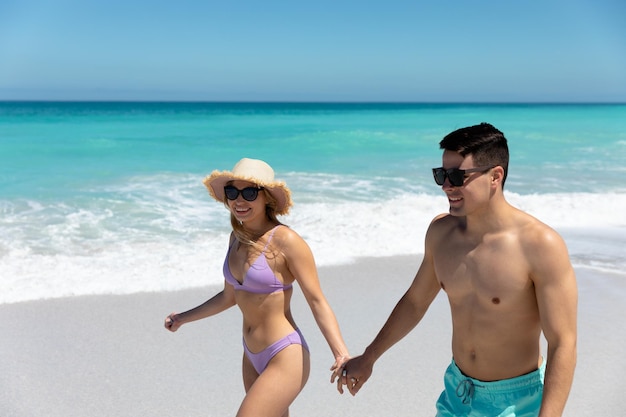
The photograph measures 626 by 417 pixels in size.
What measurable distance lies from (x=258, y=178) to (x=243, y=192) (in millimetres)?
104

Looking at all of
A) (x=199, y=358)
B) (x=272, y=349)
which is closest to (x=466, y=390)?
(x=272, y=349)

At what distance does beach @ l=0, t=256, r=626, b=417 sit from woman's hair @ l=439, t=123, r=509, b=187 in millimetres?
2304

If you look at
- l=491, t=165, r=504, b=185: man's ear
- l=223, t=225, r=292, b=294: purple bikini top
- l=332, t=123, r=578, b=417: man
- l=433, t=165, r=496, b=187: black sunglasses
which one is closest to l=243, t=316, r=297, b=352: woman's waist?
l=223, t=225, r=292, b=294: purple bikini top

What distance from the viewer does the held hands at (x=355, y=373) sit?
10.1ft

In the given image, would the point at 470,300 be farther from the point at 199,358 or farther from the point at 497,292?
the point at 199,358

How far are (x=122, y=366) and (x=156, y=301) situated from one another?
158 cm

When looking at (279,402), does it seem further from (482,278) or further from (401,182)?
(401,182)

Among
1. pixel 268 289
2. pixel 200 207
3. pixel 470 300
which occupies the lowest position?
pixel 200 207

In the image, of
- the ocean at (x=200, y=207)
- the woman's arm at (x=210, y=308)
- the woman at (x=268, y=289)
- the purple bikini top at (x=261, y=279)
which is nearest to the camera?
the woman at (x=268, y=289)

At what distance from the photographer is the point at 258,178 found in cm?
337

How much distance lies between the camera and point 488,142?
2.63 metres

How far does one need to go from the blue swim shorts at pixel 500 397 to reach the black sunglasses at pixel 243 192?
1277mm

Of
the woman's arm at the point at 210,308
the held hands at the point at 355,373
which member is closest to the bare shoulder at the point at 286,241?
the woman's arm at the point at 210,308

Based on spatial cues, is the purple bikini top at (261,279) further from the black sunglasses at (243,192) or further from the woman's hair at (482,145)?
the woman's hair at (482,145)
